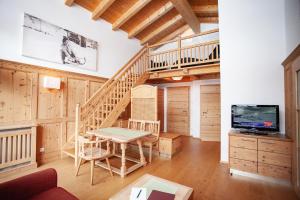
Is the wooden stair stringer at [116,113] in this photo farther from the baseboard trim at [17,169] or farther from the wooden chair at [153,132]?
the baseboard trim at [17,169]

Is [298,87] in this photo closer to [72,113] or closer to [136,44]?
[72,113]

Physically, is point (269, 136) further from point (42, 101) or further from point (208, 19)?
point (208, 19)

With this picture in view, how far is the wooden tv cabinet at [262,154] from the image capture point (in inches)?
100

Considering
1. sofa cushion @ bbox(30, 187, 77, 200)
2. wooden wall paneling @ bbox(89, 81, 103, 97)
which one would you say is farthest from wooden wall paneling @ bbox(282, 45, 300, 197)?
wooden wall paneling @ bbox(89, 81, 103, 97)

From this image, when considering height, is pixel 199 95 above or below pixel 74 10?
below

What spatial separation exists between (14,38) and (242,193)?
5.14 m

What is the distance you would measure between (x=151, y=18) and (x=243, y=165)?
5.34 meters

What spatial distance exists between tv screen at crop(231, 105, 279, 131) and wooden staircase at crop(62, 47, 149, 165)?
10.0ft

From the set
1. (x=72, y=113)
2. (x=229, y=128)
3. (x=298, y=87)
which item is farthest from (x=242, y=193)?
(x=72, y=113)

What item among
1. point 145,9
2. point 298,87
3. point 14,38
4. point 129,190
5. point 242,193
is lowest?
point 242,193

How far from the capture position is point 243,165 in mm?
2865

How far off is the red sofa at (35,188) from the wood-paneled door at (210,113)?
5449 millimetres

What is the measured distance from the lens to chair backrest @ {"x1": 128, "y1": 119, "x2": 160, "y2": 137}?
13.0 feet

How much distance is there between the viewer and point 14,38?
3.02m
